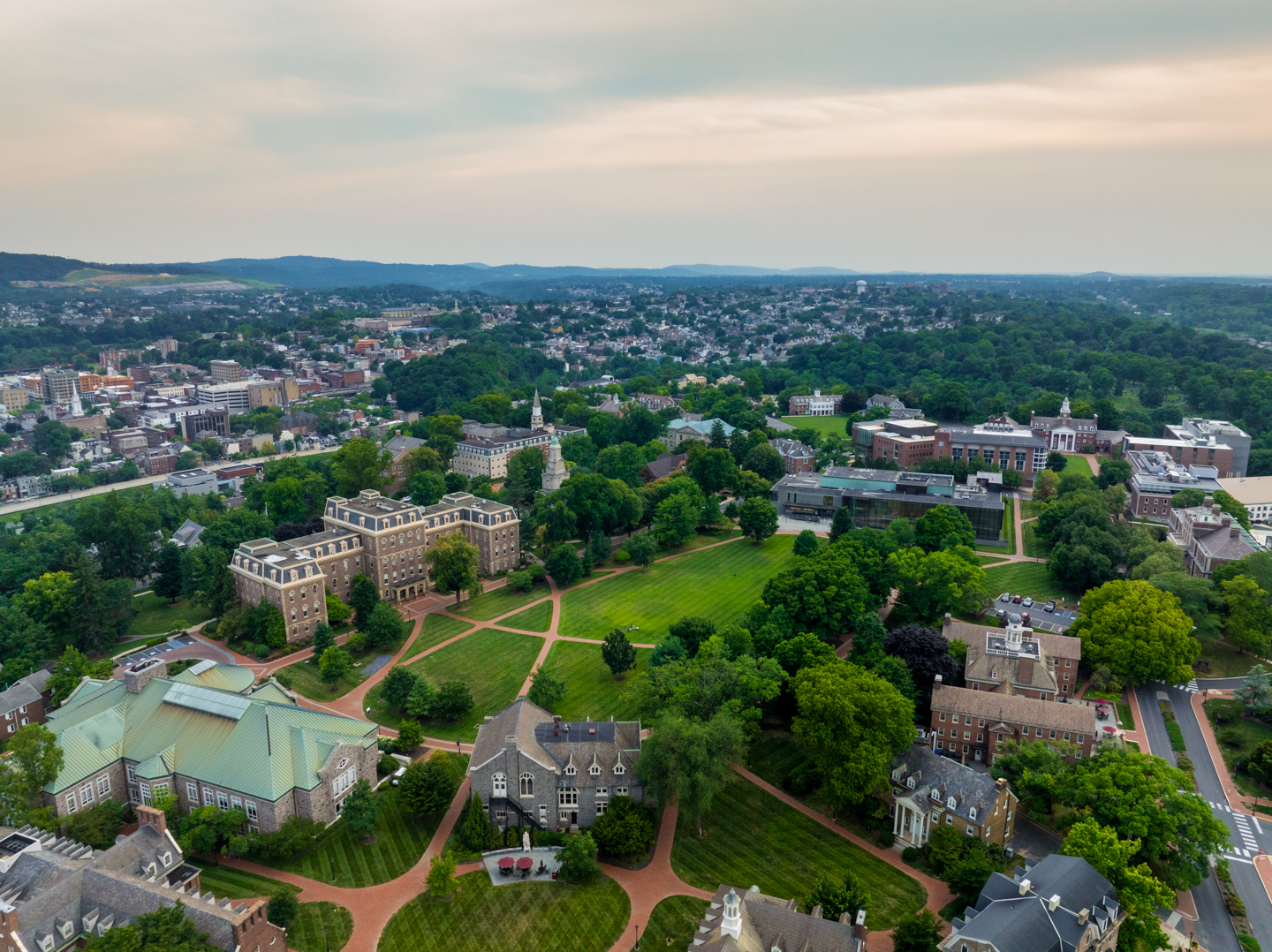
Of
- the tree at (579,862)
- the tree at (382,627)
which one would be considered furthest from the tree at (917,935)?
the tree at (382,627)

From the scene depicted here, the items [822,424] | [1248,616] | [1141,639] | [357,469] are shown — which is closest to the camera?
[1141,639]

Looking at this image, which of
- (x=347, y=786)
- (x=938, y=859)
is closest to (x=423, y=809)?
(x=347, y=786)

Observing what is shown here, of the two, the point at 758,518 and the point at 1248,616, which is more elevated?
the point at 1248,616

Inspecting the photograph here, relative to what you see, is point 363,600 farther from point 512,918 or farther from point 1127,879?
point 1127,879

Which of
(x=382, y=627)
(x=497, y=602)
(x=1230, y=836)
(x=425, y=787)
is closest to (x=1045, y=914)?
(x=1230, y=836)

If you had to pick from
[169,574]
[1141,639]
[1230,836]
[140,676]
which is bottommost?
[1230,836]

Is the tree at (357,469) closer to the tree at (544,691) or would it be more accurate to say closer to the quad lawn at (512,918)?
the tree at (544,691)
